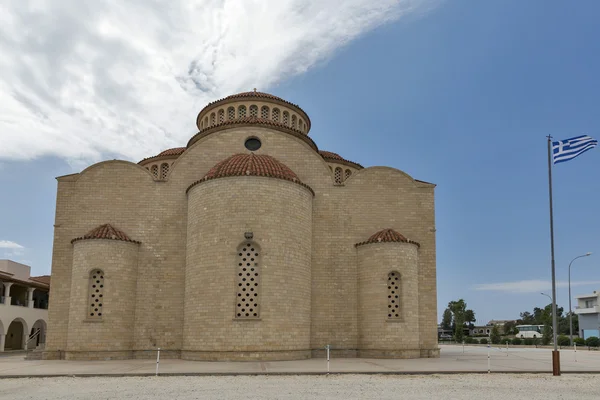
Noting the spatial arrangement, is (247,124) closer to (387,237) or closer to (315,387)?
(387,237)

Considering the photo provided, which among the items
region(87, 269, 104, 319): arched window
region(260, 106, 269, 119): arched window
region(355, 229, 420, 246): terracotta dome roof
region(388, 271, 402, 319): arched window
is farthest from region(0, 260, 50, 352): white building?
region(388, 271, 402, 319): arched window

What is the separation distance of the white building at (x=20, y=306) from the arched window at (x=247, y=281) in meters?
18.8

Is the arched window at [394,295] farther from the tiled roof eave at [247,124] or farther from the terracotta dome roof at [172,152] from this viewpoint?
the terracotta dome roof at [172,152]

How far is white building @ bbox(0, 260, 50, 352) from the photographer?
33.4 meters

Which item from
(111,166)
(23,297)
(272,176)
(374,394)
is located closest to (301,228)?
(272,176)

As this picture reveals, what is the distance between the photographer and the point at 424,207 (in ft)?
89.2

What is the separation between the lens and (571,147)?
18.4m

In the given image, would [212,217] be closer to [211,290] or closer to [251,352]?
[211,290]

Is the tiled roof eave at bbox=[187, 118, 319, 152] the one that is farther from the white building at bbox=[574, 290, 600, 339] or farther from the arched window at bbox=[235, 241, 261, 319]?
the white building at bbox=[574, 290, 600, 339]

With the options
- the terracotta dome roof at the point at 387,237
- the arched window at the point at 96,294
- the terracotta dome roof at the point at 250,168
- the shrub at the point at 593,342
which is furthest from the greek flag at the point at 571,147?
the shrub at the point at 593,342

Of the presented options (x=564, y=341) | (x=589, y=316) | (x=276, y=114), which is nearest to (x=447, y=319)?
(x=589, y=316)

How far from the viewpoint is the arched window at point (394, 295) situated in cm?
2456

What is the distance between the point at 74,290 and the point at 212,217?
723 cm

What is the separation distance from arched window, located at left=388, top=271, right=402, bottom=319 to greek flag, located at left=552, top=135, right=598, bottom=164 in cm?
932
